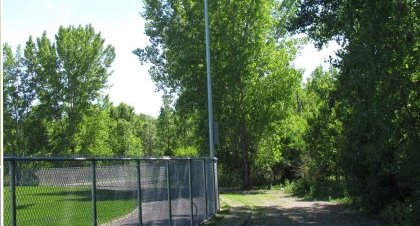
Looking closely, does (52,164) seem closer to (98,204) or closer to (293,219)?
(98,204)

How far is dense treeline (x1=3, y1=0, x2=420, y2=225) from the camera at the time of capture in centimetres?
1198

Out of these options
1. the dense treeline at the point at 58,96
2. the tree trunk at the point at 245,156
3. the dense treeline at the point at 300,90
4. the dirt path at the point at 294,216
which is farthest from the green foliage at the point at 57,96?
the dirt path at the point at 294,216

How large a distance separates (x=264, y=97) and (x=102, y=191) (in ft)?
87.9

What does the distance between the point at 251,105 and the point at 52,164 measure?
28.4 meters

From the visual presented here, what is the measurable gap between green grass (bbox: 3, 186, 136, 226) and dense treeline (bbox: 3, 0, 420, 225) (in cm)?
645

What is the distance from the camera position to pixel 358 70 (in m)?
12.5

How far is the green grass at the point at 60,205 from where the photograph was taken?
5.80 m

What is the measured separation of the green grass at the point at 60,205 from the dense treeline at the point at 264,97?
21.2 ft

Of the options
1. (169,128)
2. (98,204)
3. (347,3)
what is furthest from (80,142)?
(98,204)

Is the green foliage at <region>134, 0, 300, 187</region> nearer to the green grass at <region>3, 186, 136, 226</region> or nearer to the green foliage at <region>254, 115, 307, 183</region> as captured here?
the green foliage at <region>254, 115, 307, 183</region>

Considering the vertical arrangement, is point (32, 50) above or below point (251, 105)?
above

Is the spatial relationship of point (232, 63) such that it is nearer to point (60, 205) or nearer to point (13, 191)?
point (60, 205)

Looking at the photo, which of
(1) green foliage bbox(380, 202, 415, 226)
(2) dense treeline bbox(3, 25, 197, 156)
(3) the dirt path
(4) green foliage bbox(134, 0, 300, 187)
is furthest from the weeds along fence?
(2) dense treeline bbox(3, 25, 197, 156)

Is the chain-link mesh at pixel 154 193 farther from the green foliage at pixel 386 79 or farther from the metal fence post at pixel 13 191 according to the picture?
the green foliage at pixel 386 79
